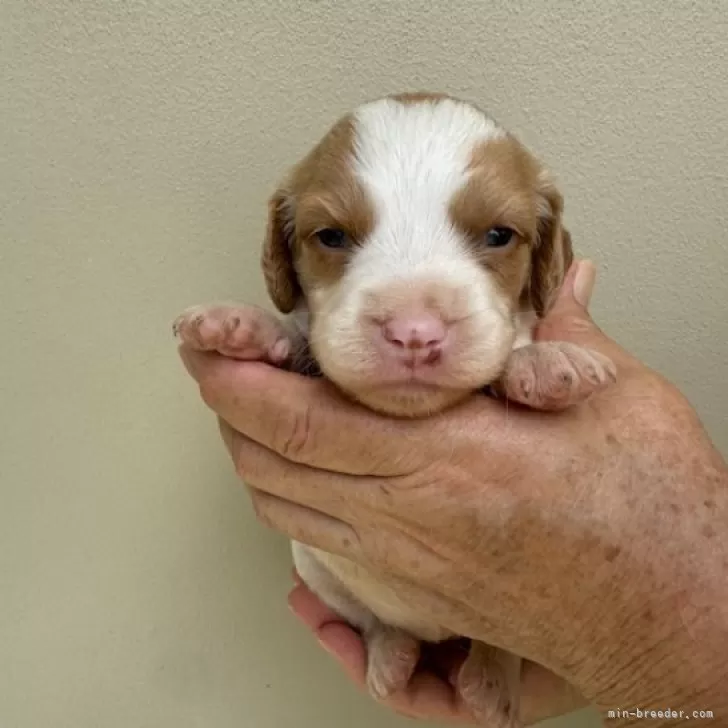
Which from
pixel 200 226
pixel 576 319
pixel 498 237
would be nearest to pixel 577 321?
pixel 576 319

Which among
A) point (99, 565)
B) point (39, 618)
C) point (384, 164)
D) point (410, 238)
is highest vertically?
point (384, 164)

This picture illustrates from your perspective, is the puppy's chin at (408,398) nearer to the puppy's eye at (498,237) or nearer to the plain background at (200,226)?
the puppy's eye at (498,237)

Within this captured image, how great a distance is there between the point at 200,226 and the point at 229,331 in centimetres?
64

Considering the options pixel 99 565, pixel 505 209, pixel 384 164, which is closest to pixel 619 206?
pixel 505 209

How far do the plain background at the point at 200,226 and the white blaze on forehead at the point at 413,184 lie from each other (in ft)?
1.52

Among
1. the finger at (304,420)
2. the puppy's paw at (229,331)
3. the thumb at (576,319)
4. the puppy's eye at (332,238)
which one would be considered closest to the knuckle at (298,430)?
the finger at (304,420)

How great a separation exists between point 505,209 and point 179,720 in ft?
6.09

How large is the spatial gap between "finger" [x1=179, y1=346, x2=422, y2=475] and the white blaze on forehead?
9.4 inches

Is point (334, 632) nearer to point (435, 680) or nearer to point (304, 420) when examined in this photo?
point (435, 680)

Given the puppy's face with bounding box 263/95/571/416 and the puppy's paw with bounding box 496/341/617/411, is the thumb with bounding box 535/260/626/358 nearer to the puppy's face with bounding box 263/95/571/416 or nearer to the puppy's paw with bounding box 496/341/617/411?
the puppy's face with bounding box 263/95/571/416

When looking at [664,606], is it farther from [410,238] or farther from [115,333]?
[115,333]

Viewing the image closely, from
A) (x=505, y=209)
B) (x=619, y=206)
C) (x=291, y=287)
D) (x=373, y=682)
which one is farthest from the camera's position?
(x=619, y=206)

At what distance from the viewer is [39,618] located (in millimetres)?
2502

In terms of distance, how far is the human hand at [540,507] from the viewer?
151cm
